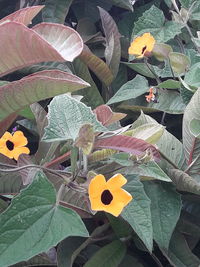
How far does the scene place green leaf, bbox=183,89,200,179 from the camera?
2.79 ft

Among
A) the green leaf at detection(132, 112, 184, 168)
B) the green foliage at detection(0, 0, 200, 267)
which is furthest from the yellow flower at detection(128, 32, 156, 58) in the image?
the green leaf at detection(132, 112, 184, 168)

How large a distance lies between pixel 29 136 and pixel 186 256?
0.48 meters

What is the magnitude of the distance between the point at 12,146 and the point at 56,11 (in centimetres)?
58

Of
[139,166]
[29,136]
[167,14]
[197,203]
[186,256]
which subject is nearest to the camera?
[139,166]

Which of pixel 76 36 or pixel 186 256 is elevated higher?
pixel 76 36

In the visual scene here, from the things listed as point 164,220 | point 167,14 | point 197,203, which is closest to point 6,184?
point 164,220

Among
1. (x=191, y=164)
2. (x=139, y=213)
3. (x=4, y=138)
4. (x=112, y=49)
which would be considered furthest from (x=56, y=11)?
(x=139, y=213)

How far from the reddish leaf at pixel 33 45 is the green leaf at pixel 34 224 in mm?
186

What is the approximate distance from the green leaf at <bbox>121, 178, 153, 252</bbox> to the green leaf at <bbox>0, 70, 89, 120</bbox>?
0.19 meters

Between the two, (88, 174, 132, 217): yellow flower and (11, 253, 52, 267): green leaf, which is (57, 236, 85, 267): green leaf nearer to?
(11, 253, 52, 267): green leaf

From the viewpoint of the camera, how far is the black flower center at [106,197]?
2.18 ft

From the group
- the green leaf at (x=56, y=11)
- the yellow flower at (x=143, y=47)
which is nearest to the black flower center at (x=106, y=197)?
the yellow flower at (x=143, y=47)

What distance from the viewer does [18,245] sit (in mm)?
613

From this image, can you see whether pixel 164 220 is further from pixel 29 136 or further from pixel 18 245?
pixel 29 136
